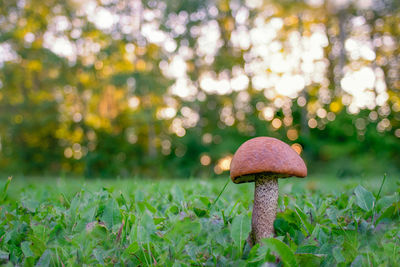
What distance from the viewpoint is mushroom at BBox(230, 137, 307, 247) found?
4.48ft

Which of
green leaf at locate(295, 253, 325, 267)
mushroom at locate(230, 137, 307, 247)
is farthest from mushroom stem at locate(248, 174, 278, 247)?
green leaf at locate(295, 253, 325, 267)

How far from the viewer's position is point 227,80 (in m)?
15.6

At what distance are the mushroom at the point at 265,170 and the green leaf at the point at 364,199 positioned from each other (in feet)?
1.32

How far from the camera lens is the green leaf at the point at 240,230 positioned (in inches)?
50.2

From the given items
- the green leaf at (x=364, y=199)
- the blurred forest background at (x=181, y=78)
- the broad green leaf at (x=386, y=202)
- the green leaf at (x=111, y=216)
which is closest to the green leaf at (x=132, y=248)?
the green leaf at (x=111, y=216)

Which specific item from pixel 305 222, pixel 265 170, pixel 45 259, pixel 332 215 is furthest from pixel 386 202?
pixel 45 259

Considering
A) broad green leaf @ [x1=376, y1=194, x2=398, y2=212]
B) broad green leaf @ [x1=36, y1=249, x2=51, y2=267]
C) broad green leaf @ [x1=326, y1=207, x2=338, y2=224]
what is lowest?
broad green leaf @ [x1=36, y1=249, x2=51, y2=267]

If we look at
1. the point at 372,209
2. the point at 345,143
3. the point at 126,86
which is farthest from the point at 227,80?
the point at 372,209

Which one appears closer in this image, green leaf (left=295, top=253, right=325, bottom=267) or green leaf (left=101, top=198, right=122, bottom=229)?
green leaf (left=295, top=253, right=325, bottom=267)

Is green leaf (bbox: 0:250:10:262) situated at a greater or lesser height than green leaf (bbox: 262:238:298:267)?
lesser

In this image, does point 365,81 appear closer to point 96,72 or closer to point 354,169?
point 354,169

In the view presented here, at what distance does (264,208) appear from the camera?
1.47 meters

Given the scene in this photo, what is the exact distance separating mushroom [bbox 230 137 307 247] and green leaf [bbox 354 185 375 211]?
404mm

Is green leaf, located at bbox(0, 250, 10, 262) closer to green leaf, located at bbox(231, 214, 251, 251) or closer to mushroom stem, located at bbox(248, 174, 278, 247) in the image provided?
green leaf, located at bbox(231, 214, 251, 251)
